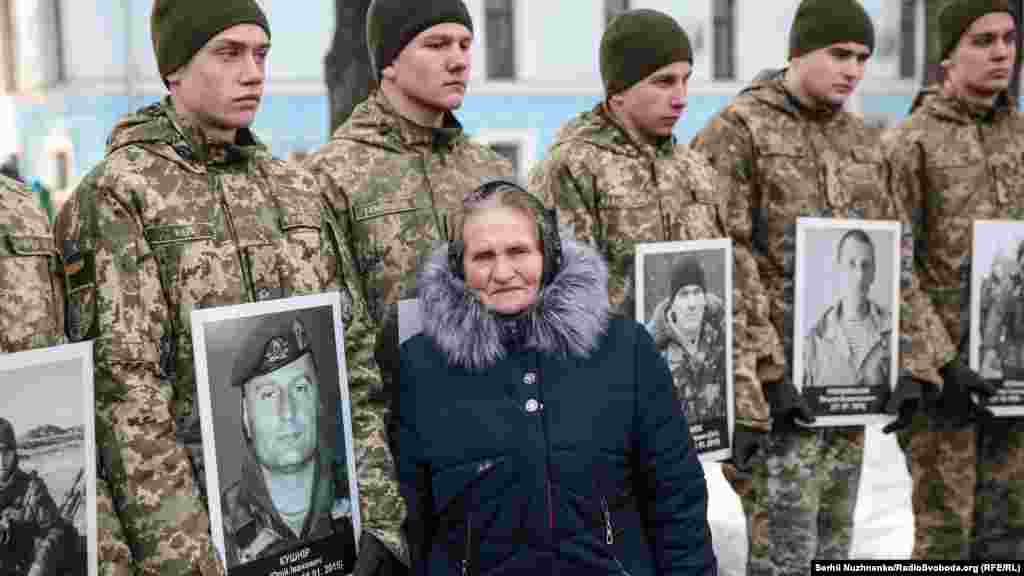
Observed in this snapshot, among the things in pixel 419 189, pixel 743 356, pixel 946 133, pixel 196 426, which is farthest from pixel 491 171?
pixel 946 133

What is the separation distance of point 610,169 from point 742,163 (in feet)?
2.48

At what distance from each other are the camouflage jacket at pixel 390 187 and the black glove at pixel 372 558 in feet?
2.55

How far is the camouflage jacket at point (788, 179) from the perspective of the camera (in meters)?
4.54

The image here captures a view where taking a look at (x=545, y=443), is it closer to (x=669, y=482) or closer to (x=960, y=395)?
(x=669, y=482)

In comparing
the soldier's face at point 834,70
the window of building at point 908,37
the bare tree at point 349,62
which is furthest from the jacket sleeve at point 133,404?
the window of building at point 908,37

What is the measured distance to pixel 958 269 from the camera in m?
4.95

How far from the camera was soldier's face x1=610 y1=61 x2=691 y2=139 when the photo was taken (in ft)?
13.6

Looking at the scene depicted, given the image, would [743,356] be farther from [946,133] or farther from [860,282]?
[946,133]

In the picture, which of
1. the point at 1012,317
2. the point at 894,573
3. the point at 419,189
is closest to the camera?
the point at 419,189

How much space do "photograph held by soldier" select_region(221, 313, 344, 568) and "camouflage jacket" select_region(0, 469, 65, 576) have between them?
0.41m

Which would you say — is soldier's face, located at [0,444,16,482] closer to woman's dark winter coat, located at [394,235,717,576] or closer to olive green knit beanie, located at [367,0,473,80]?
woman's dark winter coat, located at [394,235,717,576]

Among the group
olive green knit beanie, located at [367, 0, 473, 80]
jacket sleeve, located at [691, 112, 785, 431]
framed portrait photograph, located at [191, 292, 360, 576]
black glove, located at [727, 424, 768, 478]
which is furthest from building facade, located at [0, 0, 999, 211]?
framed portrait photograph, located at [191, 292, 360, 576]

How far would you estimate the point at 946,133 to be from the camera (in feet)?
16.6

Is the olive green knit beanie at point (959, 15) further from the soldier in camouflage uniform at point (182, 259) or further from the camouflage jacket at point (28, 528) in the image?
the camouflage jacket at point (28, 528)
